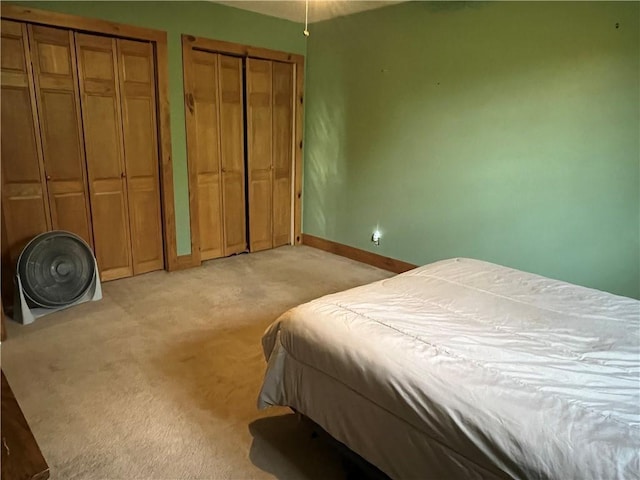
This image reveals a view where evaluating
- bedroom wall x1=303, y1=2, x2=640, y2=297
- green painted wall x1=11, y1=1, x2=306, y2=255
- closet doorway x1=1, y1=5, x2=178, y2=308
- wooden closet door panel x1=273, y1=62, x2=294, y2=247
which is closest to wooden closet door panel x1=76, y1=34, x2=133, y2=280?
closet doorway x1=1, y1=5, x2=178, y2=308

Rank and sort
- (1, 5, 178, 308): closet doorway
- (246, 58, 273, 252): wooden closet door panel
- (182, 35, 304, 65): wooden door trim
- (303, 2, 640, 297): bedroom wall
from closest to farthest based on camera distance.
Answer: (303, 2, 640, 297): bedroom wall → (1, 5, 178, 308): closet doorway → (182, 35, 304, 65): wooden door trim → (246, 58, 273, 252): wooden closet door panel

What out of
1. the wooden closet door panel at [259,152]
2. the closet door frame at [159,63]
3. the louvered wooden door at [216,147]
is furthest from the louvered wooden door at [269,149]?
the closet door frame at [159,63]

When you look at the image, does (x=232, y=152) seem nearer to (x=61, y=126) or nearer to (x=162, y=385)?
(x=61, y=126)

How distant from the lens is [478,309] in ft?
5.95

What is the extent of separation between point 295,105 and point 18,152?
8.63 ft

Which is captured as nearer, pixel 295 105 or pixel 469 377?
pixel 469 377

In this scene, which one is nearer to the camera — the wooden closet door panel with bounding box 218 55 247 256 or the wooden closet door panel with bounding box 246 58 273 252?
the wooden closet door panel with bounding box 218 55 247 256

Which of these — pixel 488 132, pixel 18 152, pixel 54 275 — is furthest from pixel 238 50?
pixel 54 275

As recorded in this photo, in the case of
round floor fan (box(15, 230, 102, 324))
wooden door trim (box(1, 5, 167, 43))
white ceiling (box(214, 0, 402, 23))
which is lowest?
round floor fan (box(15, 230, 102, 324))

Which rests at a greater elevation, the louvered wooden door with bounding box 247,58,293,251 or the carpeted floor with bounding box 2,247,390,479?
the louvered wooden door with bounding box 247,58,293,251

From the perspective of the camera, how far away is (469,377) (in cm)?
130

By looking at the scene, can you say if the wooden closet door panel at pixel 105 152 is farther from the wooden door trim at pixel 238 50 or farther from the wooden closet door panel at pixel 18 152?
the wooden door trim at pixel 238 50

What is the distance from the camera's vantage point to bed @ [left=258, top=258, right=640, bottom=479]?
1102mm

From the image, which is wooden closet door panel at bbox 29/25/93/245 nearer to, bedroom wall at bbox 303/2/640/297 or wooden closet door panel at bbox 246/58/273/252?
wooden closet door panel at bbox 246/58/273/252
